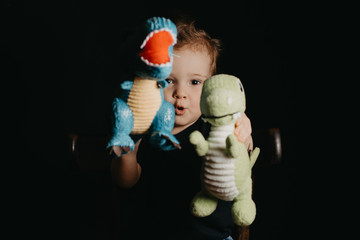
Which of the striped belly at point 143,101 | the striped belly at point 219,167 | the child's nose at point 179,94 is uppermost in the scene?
the striped belly at point 143,101

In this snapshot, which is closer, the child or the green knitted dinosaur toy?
the green knitted dinosaur toy

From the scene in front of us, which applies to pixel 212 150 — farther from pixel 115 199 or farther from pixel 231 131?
pixel 115 199

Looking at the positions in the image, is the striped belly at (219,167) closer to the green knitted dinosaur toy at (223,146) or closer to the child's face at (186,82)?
the green knitted dinosaur toy at (223,146)

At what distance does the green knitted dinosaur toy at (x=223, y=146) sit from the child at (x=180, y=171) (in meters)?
0.20

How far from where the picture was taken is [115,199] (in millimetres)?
781

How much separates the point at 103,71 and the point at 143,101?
2.68 feet

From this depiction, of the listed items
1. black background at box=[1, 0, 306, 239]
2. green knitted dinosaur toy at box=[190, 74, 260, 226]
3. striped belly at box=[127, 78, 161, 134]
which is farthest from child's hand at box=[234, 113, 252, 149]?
black background at box=[1, 0, 306, 239]

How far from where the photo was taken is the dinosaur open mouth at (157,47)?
1.20ft

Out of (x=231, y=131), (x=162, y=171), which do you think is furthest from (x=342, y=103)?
(x=231, y=131)

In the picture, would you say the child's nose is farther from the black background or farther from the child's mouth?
the black background

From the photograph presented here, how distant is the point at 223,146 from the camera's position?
43 centimetres

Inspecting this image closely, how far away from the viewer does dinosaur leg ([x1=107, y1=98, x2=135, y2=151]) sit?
1.29 feet

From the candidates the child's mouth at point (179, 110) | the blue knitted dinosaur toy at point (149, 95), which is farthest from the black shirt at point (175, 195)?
the blue knitted dinosaur toy at point (149, 95)

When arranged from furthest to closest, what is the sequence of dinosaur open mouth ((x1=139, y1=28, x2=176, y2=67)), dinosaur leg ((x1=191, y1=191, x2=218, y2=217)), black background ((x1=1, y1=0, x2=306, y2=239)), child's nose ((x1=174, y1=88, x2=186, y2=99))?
black background ((x1=1, y1=0, x2=306, y2=239)) → child's nose ((x1=174, y1=88, x2=186, y2=99)) → dinosaur leg ((x1=191, y1=191, x2=218, y2=217)) → dinosaur open mouth ((x1=139, y1=28, x2=176, y2=67))
